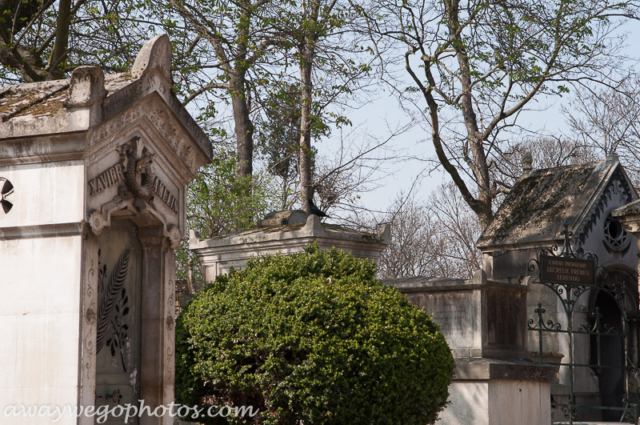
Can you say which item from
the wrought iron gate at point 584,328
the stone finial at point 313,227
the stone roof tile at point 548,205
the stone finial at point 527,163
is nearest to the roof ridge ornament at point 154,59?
the stone finial at point 313,227

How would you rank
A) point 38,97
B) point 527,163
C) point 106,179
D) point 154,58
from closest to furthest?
point 106,179 → point 38,97 → point 154,58 → point 527,163

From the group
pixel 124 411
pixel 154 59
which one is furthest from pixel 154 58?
pixel 124 411

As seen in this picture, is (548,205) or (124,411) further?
(548,205)

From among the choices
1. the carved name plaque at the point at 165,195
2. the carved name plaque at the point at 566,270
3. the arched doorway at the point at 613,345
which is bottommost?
the arched doorway at the point at 613,345

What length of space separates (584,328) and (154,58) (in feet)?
41.8

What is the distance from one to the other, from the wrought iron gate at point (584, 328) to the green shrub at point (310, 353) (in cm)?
498

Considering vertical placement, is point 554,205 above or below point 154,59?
above

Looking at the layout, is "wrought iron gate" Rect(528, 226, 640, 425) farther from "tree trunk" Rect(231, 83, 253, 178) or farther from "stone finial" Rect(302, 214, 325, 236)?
"tree trunk" Rect(231, 83, 253, 178)

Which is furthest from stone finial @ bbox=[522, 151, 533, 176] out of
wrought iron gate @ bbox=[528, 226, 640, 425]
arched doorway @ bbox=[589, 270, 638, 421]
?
arched doorway @ bbox=[589, 270, 638, 421]

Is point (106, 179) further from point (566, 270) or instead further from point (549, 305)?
point (549, 305)

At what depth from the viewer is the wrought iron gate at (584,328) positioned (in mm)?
12688

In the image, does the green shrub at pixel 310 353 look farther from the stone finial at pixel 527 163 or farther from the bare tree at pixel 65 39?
the stone finial at pixel 527 163

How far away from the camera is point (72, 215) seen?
4969mm

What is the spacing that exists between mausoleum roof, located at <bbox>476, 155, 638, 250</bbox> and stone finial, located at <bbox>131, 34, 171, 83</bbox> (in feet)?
46.4
